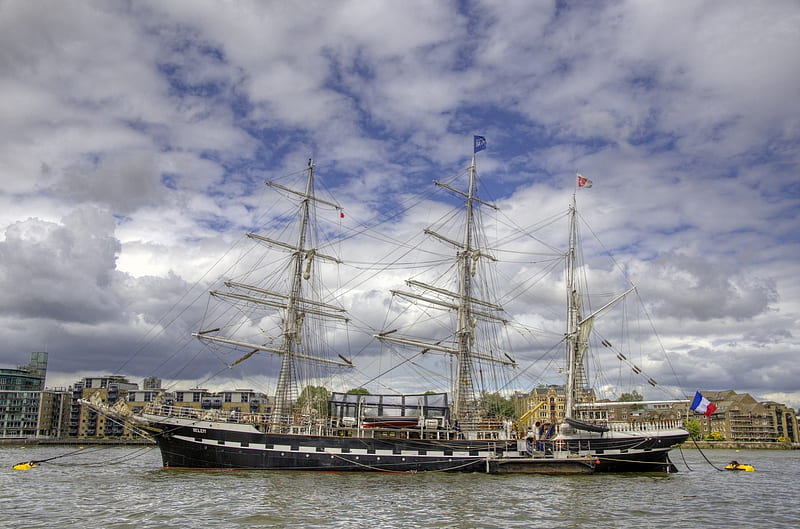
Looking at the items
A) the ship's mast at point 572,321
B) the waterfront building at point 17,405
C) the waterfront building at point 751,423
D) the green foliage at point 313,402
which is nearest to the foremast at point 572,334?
the ship's mast at point 572,321

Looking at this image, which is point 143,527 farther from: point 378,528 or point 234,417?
point 234,417

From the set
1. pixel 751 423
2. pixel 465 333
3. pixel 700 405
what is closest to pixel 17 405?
pixel 465 333

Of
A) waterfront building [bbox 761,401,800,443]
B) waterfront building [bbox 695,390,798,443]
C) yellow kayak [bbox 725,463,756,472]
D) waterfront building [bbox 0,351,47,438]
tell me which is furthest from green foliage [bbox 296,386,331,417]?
waterfront building [bbox 761,401,800,443]

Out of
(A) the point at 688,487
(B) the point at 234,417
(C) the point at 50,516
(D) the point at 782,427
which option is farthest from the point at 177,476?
(D) the point at 782,427

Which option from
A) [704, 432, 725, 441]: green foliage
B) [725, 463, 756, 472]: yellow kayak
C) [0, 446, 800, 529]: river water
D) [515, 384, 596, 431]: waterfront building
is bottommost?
[704, 432, 725, 441]: green foliage

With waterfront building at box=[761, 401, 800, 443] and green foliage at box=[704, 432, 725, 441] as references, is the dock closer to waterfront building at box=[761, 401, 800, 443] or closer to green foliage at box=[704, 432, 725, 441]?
green foliage at box=[704, 432, 725, 441]

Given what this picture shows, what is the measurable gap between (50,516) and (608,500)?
29.0 m

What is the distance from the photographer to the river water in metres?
28.6

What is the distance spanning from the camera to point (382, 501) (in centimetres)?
3422

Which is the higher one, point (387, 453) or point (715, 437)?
point (387, 453)

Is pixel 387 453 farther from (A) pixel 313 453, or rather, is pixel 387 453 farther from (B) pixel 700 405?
(B) pixel 700 405

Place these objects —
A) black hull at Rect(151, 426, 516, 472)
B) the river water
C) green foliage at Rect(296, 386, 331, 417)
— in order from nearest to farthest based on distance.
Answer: the river water
black hull at Rect(151, 426, 516, 472)
green foliage at Rect(296, 386, 331, 417)

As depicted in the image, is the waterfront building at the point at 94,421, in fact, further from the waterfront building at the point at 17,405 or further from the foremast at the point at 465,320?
the foremast at the point at 465,320

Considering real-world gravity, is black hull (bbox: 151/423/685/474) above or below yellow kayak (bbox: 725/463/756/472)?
above
